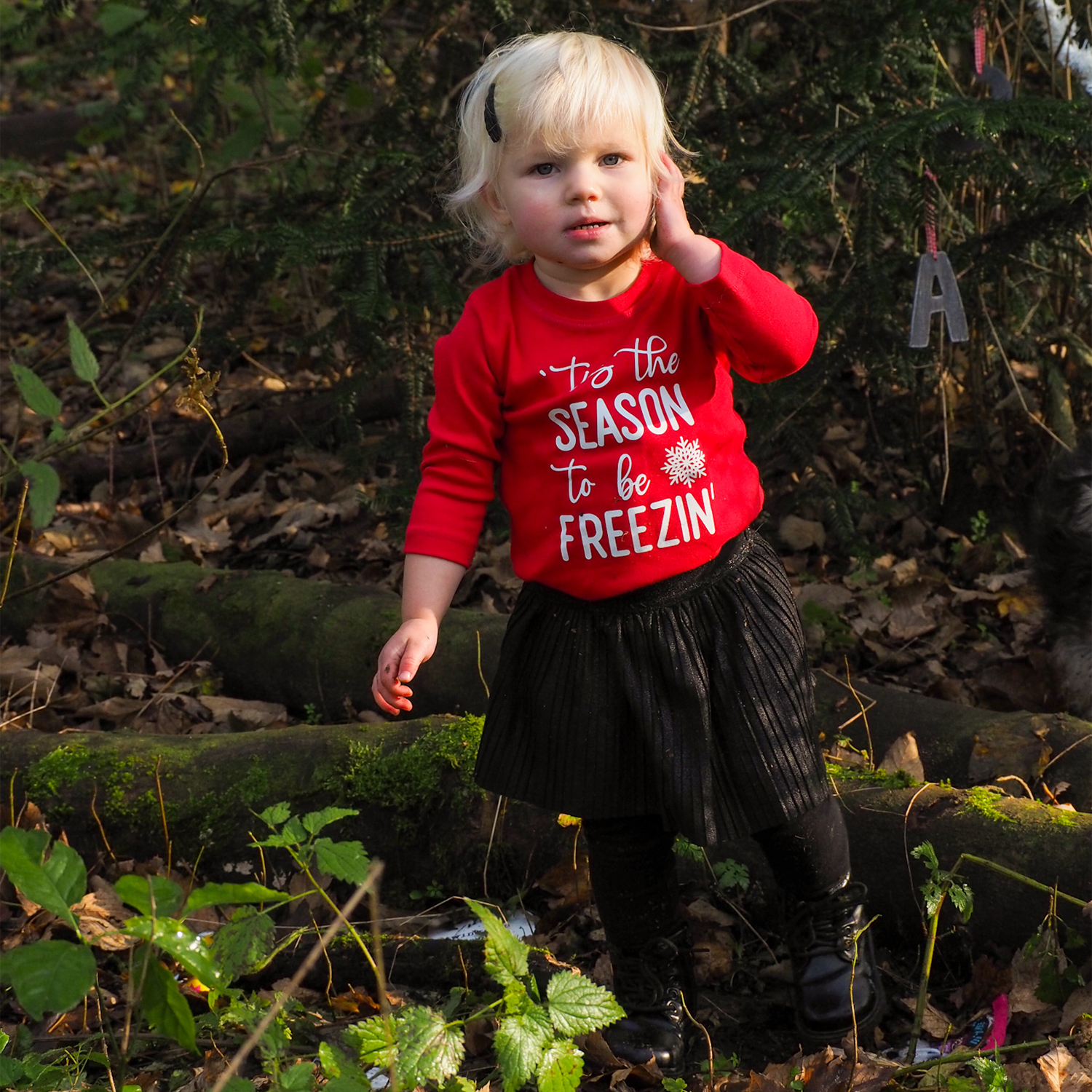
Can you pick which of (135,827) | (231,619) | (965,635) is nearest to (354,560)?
(231,619)

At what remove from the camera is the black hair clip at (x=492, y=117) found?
210 centimetres

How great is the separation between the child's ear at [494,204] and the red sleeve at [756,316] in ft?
1.38

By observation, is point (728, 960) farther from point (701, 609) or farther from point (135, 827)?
point (135, 827)

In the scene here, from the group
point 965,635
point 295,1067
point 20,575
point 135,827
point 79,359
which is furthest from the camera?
point 20,575

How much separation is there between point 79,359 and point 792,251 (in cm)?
206

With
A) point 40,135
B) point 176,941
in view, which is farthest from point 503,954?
point 40,135

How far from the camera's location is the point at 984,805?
2537 mm

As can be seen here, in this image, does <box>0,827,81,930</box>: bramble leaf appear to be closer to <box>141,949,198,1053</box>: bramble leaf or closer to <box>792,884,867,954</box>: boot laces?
<box>141,949,198,1053</box>: bramble leaf

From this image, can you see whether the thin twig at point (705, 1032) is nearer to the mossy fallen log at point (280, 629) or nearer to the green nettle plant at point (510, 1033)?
the green nettle plant at point (510, 1033)

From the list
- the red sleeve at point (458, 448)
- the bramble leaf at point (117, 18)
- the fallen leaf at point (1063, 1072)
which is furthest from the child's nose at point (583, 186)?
the bramble leaf at point (117, 18)

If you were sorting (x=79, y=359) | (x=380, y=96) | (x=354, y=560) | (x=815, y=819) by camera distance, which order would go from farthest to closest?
(x=380, y=96), (x=354, y=560), (x=79, y=359), (x=815, y=819)

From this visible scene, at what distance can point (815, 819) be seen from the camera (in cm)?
237

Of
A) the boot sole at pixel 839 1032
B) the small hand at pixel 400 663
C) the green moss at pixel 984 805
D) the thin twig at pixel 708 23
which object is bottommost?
the boot sole at pixel 839 1032

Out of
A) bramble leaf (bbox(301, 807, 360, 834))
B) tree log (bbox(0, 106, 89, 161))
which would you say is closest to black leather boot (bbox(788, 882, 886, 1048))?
bramble leaf (bbox(301, 807, 360, 834))
